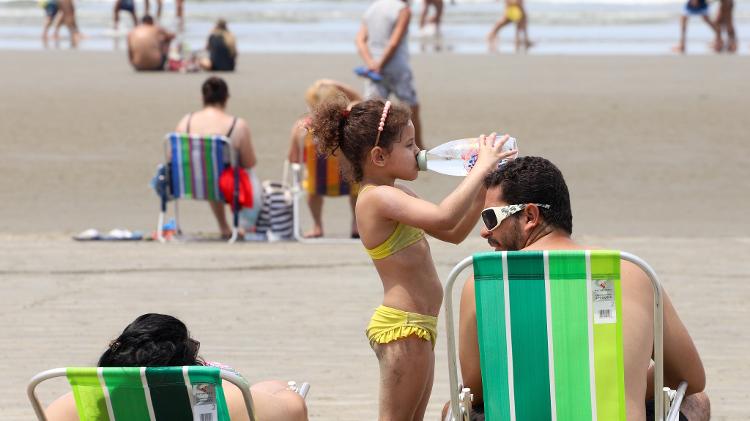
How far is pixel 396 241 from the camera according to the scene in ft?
12.2

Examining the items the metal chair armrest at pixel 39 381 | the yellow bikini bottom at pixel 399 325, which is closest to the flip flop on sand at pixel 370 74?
the yellow bikini bottom at pixel 399 325

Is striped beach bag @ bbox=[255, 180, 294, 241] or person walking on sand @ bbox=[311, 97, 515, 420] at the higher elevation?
person walking on sand @ bbox=[311, 97, 515, 420]

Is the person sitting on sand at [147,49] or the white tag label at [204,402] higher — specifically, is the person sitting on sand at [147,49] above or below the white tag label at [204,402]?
below

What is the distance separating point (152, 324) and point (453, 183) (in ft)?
26.4

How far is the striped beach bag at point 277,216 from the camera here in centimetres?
881

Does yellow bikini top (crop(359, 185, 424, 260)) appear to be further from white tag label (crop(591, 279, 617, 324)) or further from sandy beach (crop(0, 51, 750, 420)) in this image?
sandy beach (crop(0, 51, 750, 420))

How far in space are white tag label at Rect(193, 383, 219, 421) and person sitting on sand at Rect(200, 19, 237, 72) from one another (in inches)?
539

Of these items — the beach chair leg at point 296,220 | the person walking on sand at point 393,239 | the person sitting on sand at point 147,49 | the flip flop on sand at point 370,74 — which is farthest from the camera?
the person sitting on sand at point 147,49

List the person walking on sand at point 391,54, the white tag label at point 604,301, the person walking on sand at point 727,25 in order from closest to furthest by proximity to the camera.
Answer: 1. the white tag label at point 604,301
2. the person walking on sand at point 391,54
3. the person walking on sand at point 727,25

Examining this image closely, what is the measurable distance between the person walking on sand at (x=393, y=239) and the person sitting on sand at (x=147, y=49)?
43.7ft

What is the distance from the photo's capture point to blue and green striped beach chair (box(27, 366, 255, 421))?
2.92 meters

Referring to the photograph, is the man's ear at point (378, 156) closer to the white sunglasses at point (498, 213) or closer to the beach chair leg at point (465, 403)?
the white sunglasses at point (498, 213)

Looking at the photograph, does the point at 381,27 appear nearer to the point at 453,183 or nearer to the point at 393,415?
the point at 453,183

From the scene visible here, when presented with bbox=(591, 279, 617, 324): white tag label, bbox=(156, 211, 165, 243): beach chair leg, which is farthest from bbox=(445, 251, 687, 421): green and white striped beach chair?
bbox=(156, 211, 165, 243): beach chair leg
